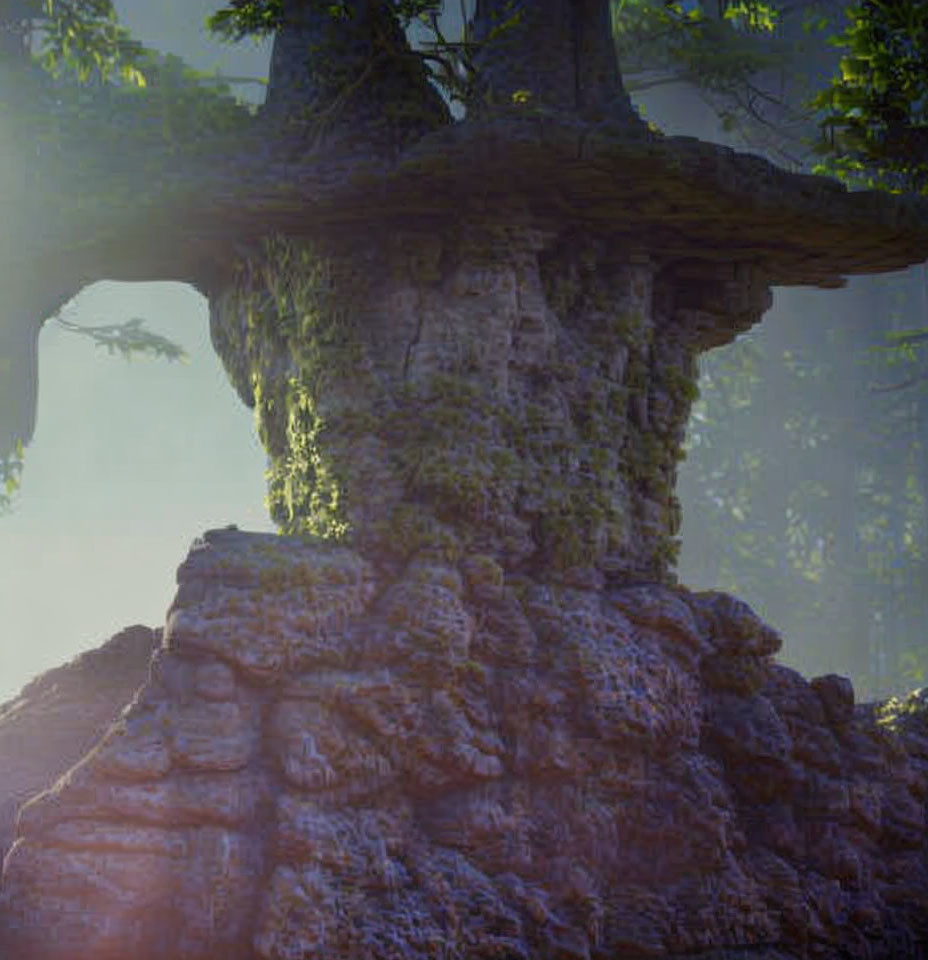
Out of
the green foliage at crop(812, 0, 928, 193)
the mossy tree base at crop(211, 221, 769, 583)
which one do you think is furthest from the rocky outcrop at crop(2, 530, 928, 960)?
the green foliage at crop(812, 0, 928, 193)

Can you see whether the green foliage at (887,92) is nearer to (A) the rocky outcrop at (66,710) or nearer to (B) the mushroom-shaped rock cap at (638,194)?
(B) the mushroom-shaped rock cap at (638,194)

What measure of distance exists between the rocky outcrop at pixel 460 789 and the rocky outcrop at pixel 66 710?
234 cm

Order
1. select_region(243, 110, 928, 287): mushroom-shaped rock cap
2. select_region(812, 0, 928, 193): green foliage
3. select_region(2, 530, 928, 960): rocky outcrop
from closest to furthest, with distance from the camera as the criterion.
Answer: select_region(2, 530, 928, 960): rocky outcrop
select_region(243, 110, 928, 287): mushroom-shaped rock cap
select_region(812, 0, 928, 193): green foliage

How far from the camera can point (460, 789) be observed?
650cm

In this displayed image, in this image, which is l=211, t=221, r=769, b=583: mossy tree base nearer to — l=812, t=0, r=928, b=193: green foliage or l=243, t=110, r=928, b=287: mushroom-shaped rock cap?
l=243, t=110, r=928, b=287: mushroom-shaped rock cap

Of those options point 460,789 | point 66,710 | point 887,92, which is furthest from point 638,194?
point 66,710

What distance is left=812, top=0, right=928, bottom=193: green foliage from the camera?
8383 millimetres

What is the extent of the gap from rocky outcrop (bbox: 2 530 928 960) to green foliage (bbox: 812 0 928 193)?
4011 millimetres

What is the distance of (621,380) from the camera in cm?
833

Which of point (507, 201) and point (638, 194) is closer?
point (638, 194)

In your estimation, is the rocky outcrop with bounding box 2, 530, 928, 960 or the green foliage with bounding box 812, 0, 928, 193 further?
the green foliage with bounding box 812, 0, 928, 193

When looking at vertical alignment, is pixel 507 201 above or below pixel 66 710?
above

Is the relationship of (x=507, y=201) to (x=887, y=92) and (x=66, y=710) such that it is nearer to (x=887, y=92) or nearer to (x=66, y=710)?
(x=887, y=92)

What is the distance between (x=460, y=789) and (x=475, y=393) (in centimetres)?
266
